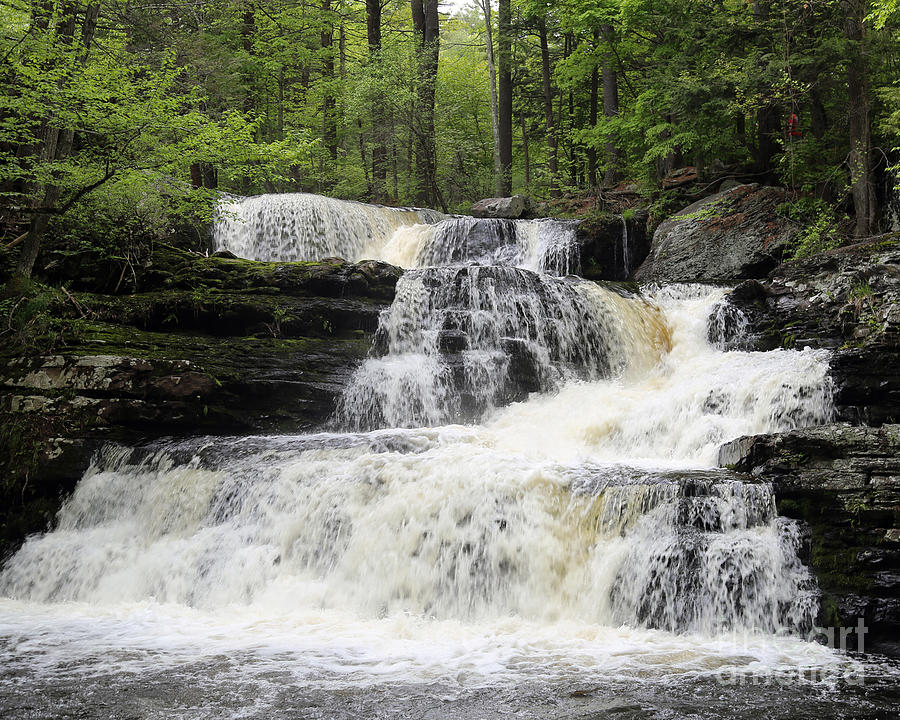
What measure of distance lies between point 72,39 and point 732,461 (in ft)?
32.8

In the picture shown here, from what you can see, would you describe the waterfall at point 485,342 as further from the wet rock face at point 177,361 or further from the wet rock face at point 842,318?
the wet rock face at point 842,318

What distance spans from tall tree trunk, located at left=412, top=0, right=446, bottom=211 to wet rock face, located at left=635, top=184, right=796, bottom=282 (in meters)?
8.10

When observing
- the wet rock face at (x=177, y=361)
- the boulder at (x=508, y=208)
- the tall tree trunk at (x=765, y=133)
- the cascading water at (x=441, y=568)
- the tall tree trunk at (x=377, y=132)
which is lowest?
the cascading water at (x=441, y=568)

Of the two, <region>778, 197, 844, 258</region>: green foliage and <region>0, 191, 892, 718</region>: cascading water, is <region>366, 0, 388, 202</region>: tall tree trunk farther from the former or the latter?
<region>0, 191, 892, 718</region>: cascading water

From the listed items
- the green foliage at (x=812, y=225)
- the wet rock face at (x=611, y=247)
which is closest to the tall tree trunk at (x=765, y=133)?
the green foliage at (x=812, y=225)

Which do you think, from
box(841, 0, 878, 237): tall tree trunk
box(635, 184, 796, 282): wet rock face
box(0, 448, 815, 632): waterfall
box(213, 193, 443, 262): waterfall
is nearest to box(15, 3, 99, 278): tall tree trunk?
box(0, 448, 815, 632): waterfall

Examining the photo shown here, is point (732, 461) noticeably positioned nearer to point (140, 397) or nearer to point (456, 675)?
point (456, 675)

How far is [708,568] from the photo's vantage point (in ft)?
18.2

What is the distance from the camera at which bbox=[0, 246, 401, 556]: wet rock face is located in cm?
819

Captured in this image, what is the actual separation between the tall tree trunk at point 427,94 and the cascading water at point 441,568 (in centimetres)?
1176

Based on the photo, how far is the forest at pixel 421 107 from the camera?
9.15 metres

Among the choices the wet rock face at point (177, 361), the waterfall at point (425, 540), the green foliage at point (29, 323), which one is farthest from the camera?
the green foliage at point (29, 323)

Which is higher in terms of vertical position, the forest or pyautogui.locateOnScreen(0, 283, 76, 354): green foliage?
the forest

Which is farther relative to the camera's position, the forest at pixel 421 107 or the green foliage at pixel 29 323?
the forest at pixel 421 107
